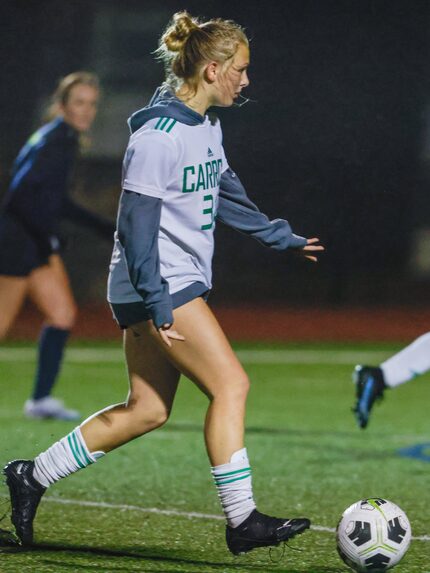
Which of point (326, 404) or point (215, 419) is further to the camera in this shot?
point (326, 404)

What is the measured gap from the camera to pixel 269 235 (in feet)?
18.4

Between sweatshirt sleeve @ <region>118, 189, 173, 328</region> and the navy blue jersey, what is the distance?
14.9ft

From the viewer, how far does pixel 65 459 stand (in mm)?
5383

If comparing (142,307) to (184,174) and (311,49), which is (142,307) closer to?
(184,174)

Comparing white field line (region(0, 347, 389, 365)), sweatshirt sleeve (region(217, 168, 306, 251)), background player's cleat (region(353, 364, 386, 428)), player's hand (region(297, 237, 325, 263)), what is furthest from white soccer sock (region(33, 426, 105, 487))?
white field line (region(0, 347, 389, 365))

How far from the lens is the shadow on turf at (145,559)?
505cm

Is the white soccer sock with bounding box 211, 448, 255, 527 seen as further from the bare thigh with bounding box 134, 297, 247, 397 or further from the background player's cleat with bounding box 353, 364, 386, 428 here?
the background player's cleat with bounding box 353, 364, 386, 428

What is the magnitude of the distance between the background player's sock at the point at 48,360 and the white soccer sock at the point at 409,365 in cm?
278

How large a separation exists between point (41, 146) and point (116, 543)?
453cm

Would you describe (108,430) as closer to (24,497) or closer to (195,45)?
(24,497)

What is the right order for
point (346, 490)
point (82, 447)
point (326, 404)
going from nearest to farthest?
point (82, 447)
point (346, 490)
point (326, 404)

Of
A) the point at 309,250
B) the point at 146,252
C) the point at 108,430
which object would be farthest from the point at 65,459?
the point at 309,250

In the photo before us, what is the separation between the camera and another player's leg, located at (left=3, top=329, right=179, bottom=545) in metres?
5.32

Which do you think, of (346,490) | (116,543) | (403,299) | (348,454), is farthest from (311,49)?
(116,543)
